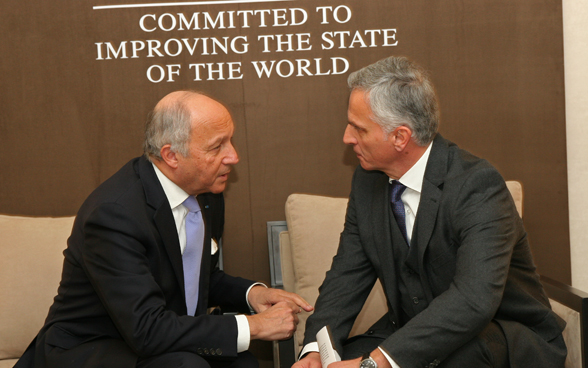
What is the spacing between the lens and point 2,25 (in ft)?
10.3

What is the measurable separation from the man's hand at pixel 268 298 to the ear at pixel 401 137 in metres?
0.75

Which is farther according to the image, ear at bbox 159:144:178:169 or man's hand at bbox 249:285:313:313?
man's hand at bbox 249:285:313:313

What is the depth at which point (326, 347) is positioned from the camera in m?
1.97

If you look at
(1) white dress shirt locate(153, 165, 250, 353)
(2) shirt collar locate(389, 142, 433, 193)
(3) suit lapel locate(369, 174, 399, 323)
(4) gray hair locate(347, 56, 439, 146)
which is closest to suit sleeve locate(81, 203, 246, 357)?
(1) white dress shirt locate(153, 165, 250, 353)

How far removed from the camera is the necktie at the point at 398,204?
2207 mm

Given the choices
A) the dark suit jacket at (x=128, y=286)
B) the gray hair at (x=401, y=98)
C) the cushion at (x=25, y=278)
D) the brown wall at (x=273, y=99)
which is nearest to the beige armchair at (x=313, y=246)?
the brown wall at (x=273, y=99)

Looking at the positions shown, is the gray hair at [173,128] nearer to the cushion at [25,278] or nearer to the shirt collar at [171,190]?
the shirt collar at [171,190]

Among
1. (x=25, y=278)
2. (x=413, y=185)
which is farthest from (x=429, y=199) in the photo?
(x=25, y=278)

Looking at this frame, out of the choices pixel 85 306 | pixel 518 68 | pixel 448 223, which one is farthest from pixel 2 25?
pixel 518 68

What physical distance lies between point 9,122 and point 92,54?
580 millimetres

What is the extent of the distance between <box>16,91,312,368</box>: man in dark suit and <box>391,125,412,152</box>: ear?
633 mm

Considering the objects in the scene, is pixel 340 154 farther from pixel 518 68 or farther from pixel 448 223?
pixel 448 223

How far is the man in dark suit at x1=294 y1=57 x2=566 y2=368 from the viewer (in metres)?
1.87

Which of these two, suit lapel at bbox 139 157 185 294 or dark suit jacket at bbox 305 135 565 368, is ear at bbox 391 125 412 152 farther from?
suit lapel at bbox 139 157 185 294
